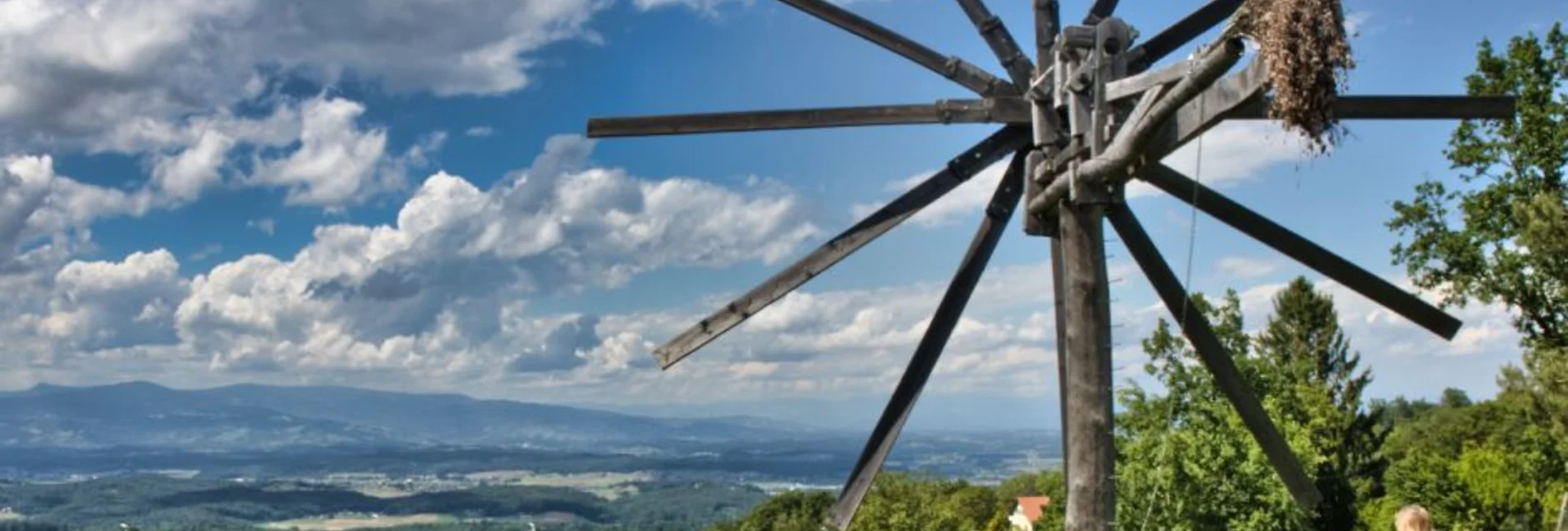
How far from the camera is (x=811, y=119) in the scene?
8.61 meters

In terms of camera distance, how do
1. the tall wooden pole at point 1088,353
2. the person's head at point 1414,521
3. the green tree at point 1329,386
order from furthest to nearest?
the green tree at point 1329,386
the tall wooden pole at point 1088,353
the person's head at point 1414,521

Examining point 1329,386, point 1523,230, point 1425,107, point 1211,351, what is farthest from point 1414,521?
point 1329,386

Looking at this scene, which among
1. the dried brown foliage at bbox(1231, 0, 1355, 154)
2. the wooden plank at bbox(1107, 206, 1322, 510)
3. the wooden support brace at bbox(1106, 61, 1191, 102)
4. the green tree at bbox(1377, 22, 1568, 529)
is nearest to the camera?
the dried brown foliage at bbox(1231, 0, 1355, 154)

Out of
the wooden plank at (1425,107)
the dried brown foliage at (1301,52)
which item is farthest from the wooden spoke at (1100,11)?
the dried brown foliage at (1301,52)

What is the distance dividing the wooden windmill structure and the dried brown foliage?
1.28 metres

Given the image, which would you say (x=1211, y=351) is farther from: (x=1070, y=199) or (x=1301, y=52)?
(x=1301, y=52)

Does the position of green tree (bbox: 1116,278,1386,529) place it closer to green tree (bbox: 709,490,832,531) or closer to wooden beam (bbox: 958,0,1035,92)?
wooden beam (bbox: 958,0,1035,92)

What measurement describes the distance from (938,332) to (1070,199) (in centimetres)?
189

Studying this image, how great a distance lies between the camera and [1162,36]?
8.91 m

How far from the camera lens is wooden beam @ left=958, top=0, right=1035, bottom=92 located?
27.8 feet

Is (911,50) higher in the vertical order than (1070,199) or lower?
higher

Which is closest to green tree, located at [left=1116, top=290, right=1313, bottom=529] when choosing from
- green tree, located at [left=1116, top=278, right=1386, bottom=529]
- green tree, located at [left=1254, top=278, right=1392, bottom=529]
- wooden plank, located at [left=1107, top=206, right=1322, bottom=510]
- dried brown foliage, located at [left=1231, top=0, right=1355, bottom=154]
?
green tree, located at [left=1116, top=278, right=1386, bottom=529]

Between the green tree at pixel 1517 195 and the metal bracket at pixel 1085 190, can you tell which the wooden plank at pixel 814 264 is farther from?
the green tree at pixel 1517 195

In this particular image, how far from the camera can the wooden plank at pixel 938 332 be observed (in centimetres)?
878
